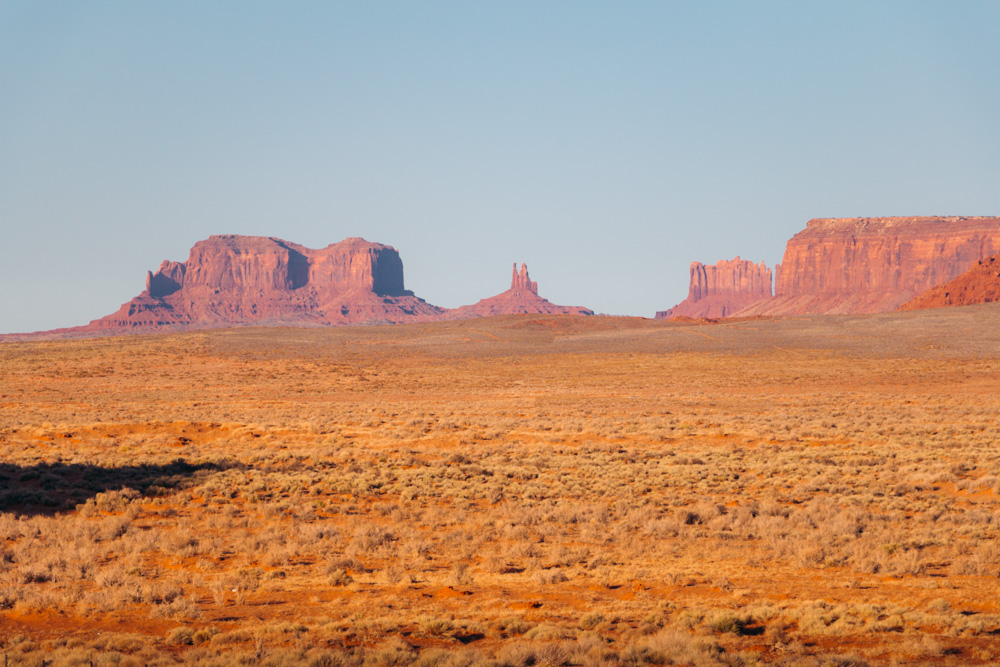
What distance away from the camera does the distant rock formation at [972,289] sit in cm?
12231

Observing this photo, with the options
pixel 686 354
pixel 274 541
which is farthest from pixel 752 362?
pixel 274 541

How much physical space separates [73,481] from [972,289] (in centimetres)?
13638

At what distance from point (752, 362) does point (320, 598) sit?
5852 centimetres

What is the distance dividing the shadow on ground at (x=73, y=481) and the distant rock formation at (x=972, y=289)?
12612 centimetres

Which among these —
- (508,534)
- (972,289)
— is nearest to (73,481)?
(508,534)

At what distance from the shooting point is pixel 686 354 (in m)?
69.7

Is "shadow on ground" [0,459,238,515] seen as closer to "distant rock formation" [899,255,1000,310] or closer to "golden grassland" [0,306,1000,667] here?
"golden grassland" [0,306,1000,667]

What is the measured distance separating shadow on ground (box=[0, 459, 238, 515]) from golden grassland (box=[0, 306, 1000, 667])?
11 centimetres

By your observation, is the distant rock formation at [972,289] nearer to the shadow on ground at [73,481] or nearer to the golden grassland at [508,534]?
the golden grassland at [508,534]

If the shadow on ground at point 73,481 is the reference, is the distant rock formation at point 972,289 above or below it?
above

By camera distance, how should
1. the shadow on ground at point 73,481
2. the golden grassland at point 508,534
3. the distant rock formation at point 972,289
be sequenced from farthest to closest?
1. the distant rock formation at point 972,289
2. the shadow on ground at point 73,481
3. the golden grassland at point 508,534

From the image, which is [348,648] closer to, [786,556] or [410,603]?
[410,603]

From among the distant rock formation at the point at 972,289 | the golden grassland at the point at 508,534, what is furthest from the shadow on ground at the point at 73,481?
the distant rock formation at the point at 972,289

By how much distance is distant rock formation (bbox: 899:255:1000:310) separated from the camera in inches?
4815
